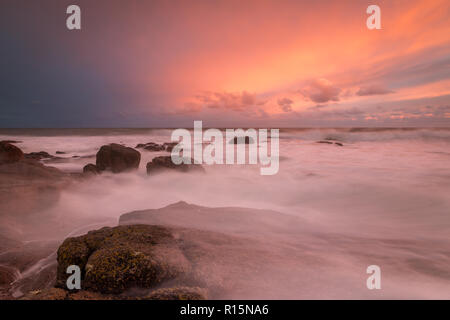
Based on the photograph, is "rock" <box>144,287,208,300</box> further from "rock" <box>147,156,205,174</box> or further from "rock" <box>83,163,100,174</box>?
"rock" <box>83,163,100,174</box>

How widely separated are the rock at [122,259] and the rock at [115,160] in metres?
8.13

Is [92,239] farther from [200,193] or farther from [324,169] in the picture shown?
[324,169]

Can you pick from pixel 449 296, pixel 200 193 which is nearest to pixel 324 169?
pixel 200 193

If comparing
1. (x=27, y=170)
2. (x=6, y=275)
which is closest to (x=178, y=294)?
(x=6, y=275)

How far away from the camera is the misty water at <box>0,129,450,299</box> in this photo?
2693 millimetres

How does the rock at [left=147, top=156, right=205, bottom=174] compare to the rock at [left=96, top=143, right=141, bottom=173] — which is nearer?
the rock at [left=147, top=156, right=205, bottom=174]

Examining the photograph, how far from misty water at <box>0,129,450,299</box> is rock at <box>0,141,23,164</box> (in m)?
3.25

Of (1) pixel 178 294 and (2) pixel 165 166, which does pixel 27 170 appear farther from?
(1) pixel 178 294

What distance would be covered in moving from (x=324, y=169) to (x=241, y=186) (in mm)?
5024

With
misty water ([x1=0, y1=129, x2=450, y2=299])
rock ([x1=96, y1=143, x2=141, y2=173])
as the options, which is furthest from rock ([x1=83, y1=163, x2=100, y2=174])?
misty water ([x1=0, y1=129, x2=450, y2=299])

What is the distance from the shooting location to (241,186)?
30.8ft

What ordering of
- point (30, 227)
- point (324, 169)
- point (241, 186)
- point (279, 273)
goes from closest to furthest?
point (279, 273) → point (30, 227) → point (241, 186) → point (324, 169)

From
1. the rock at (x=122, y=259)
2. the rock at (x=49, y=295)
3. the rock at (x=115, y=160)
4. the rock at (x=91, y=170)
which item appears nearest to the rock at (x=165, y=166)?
the rock at (x=115, y=160)

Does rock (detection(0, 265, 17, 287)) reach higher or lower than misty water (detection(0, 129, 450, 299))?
lower
